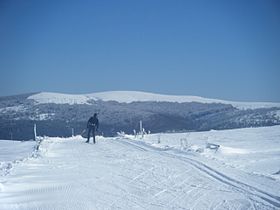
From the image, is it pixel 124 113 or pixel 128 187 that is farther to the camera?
pixel 124 113

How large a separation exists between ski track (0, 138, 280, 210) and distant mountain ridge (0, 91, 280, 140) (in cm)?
3399

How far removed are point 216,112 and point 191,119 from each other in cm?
681

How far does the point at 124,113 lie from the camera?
7656 cm

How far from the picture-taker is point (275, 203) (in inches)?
382

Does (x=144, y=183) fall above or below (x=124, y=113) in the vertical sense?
below

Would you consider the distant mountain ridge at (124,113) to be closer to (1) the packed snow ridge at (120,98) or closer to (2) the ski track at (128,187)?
(1) the packed snow ridge at (120,98)

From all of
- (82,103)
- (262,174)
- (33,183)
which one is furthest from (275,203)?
(82,103)

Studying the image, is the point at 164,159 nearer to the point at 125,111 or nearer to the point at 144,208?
the point at 144,208

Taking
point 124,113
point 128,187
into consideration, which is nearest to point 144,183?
Result: point 128,187

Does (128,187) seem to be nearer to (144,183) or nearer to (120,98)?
(144,183)

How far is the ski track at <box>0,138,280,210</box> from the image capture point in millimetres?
9930

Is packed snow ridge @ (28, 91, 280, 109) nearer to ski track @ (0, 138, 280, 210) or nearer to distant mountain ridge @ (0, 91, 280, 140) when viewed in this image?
distant mountain ridge @ (0, 91, 280, 140)

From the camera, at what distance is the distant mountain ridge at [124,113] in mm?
58844

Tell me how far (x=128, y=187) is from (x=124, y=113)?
64.7 m
